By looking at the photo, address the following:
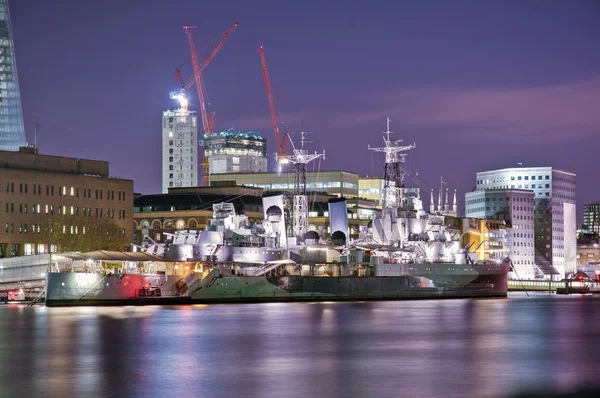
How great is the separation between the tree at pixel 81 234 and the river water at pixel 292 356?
58.3 meters

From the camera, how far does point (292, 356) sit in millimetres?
49750

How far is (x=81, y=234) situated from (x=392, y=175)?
4267cm

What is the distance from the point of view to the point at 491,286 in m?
144

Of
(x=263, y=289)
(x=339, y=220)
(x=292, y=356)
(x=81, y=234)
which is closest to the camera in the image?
(x=292, y=356)

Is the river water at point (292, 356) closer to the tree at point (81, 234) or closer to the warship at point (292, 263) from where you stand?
the warship at point (292, 263)

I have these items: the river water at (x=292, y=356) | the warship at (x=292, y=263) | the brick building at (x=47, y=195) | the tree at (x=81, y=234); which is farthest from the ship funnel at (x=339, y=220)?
the river water at (x=292, y=356)

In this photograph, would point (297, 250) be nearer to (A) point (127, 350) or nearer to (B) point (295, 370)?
(A) point (127, 350)

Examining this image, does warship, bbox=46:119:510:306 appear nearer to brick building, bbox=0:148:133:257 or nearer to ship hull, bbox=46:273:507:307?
ship hull, bbox=46:273:507:307

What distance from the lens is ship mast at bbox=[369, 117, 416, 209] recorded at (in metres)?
140

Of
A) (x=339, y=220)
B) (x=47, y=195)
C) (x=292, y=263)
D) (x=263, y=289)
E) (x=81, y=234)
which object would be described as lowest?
(x=263, y=289)

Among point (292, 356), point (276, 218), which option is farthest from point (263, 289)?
point (292, 356)

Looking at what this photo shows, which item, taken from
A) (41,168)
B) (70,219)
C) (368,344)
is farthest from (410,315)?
(41,168)

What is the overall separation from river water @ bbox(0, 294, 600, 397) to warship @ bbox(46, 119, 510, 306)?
27.9m

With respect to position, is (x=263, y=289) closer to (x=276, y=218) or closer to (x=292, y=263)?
(x=292, y=263)
